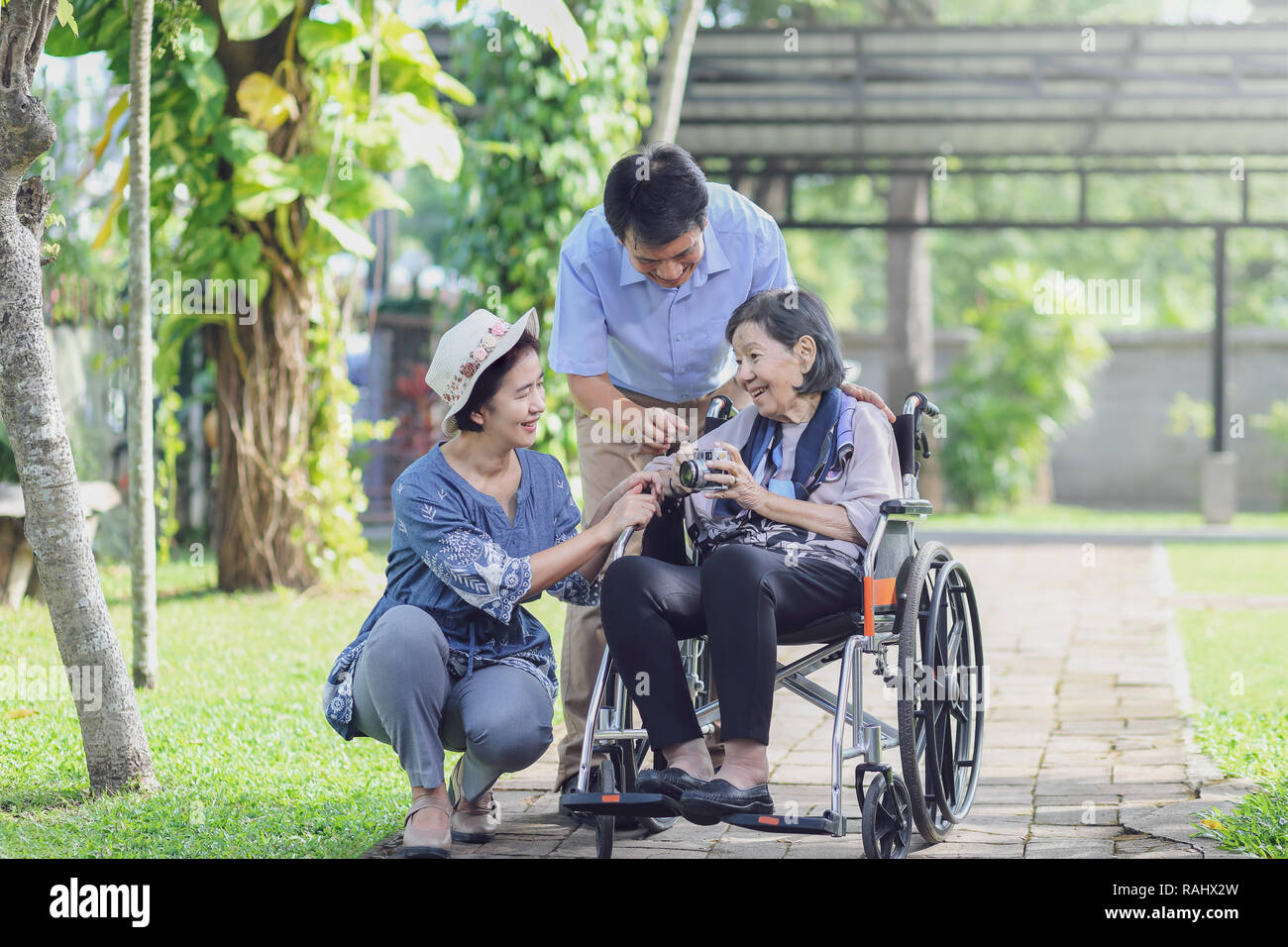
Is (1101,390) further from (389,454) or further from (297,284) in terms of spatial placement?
(297,284)

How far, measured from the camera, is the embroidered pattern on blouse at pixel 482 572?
3.13m

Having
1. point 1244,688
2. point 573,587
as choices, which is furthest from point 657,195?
point 1244,688

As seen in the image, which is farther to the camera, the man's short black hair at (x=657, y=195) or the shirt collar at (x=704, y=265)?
the shirt collar at (x=704, y=265)

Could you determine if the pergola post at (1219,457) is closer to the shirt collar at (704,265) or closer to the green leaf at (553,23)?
the shirt collar at (704,265)

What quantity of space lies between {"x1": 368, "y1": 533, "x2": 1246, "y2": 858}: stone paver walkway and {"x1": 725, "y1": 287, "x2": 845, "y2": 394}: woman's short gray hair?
1.07 m

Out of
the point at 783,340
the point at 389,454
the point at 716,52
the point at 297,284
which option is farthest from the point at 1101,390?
the point at 783,340

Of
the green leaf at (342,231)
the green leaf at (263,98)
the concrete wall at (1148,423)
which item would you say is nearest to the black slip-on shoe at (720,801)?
the green leaf at (342,231)

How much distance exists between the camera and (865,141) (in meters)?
12.4

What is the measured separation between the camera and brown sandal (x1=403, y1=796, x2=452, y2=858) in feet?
10.2

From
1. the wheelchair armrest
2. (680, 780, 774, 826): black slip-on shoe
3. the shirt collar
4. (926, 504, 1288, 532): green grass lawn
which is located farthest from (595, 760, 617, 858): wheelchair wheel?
(926, 504, 1288, 532): green grass lawn

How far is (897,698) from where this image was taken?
3311 millimetres

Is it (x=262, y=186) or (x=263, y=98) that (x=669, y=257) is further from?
(x=263, y=98)

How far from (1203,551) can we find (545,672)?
28.0 ft

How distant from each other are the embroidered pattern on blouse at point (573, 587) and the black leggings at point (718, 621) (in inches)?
11.3
